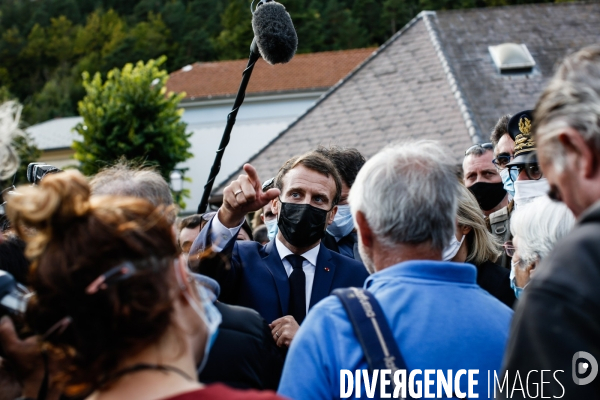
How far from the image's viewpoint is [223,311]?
2.79 m

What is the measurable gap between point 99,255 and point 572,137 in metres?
1.18

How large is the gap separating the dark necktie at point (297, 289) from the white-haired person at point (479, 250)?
2.71 ft

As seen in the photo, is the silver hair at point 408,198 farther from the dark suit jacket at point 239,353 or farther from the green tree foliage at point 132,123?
the green tree foliage at point 132,123

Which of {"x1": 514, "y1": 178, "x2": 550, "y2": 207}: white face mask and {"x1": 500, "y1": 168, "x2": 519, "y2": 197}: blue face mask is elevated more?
{"x1": 514, "y1": 178, "x2": 550, "y2": 207}: white face mask

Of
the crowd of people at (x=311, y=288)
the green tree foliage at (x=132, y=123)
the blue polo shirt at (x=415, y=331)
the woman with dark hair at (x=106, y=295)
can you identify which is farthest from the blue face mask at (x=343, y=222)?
the green tree foliage at (x=132, y=123)

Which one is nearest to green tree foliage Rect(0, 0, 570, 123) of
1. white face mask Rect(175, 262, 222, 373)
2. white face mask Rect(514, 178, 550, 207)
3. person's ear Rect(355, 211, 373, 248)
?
white face mask Rect(514, 178, 550, 207)

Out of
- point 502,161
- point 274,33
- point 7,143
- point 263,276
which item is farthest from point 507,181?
point 7,143

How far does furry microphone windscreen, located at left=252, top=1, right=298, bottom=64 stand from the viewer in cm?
424

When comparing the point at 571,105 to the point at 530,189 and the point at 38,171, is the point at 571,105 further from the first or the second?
the point at 38,171

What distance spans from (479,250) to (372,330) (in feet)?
6.61

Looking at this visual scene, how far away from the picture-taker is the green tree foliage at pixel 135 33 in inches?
2840

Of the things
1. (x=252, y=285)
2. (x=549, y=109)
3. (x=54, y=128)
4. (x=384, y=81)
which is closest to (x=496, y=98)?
(x=384, y=81)

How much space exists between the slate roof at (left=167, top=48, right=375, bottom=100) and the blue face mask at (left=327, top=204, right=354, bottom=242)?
38.9 m

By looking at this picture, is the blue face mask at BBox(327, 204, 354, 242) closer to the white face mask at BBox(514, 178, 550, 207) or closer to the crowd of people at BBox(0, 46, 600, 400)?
the crowd of people at BBox(0, 46, 600, 400)
